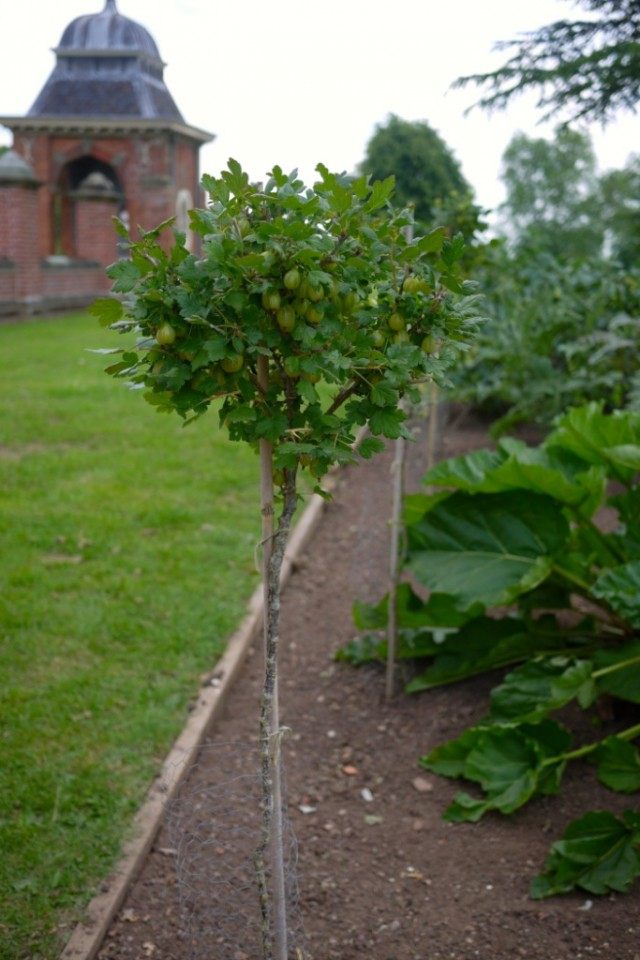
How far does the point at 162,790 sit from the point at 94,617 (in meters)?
1.90

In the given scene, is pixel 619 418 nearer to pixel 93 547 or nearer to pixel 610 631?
pixel 610 631

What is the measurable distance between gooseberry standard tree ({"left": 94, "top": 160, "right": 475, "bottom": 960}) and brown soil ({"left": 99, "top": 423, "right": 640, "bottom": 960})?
0.90m

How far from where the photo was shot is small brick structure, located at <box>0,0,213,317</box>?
18.9 m

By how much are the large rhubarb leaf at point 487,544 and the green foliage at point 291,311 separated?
166 cm

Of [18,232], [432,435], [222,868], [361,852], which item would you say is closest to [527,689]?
[361,852]

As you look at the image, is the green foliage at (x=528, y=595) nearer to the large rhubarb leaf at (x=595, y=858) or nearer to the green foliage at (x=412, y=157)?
the large rhubarb leaf at (x=595, y=858)

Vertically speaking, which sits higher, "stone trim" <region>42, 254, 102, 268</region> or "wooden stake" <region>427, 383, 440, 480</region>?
"stone trim" <region>42, 254, 102, 268</region>

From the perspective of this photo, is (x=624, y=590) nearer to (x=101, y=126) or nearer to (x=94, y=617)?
(x=94, y=617)

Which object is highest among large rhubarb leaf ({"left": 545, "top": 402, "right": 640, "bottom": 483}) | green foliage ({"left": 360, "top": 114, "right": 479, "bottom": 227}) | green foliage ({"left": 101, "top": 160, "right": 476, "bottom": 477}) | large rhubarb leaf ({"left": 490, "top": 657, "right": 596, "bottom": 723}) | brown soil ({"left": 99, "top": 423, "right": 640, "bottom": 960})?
green foliage ({"left": 360, "top": 114, "right": 479, "bottom": 227})

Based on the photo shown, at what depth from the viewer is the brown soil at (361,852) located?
2.82m

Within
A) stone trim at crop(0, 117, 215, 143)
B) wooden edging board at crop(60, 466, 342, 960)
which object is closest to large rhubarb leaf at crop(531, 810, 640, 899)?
wooden edging board at crop(60, 466, 342, 960)

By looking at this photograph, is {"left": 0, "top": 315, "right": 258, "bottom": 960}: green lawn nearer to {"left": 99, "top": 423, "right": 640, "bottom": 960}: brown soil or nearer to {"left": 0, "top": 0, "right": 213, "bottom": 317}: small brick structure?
{"left": 99, "top": 423, "right": 640, "bottom": 960}: brown soil

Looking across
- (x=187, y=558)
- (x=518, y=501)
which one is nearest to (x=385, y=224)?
(x=518, y=501)

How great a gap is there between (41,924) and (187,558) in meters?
2.97
